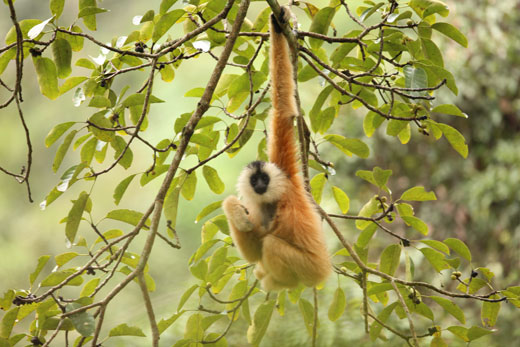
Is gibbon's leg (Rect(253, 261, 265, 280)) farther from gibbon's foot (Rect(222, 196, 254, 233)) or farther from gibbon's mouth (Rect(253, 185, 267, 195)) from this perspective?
gibbon's mouth (Rect(253, 185, 267, 195))

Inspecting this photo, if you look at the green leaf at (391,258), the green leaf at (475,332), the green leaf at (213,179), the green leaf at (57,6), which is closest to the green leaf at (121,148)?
the green leaf at (213,179)

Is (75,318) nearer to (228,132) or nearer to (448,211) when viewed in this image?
(228,132)

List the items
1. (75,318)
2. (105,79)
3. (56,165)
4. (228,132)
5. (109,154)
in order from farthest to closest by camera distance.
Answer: (109,154) → (228,132) → (105,79) → (56,165) → (75,318)

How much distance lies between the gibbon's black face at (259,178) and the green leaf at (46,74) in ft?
2.59

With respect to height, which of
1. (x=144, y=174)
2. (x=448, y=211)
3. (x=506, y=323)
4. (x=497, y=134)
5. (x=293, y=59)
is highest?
(x=293, y=59)

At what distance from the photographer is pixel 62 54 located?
171cm

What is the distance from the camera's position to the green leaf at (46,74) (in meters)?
1.69

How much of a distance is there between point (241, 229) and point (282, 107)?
0.50 m

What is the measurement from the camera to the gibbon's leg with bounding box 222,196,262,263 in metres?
2.05

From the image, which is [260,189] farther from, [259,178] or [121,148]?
[121,148]

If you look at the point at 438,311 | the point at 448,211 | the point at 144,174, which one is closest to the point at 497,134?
the point at 448,211

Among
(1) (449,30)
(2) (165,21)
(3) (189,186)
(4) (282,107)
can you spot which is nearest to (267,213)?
(3) (189,186)

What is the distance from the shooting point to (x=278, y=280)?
204 cm

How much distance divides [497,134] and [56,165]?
5.22m
